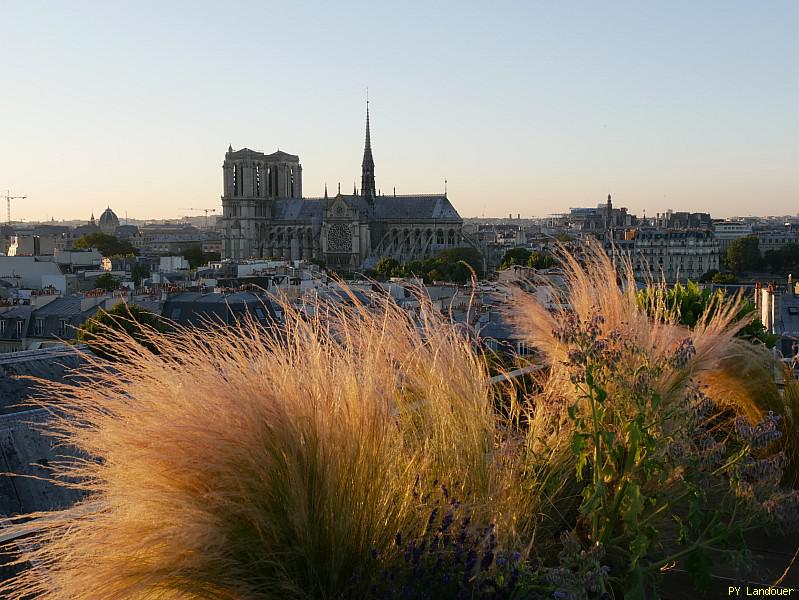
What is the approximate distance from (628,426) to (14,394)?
41.7 feet

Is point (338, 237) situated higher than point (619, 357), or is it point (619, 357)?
point (338, 237)

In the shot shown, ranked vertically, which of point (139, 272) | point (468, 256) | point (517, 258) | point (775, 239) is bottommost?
point (139, 272)

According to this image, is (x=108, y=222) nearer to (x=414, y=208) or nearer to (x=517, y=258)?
(x=414, y=208)

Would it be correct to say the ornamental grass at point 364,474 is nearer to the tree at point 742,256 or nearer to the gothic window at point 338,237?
the tree at point 742,256

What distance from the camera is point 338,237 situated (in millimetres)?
90375

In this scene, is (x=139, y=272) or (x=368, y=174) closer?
(x=139, y=272)

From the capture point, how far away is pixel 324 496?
2625 mm

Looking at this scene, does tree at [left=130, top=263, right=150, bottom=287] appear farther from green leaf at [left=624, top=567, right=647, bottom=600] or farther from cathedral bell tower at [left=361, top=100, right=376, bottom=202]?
green leaf at [left=624, top=567, right=647, bottom=600]

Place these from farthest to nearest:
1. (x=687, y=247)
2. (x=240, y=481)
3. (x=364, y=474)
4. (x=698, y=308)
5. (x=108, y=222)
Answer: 1. (x=108, y=222)
2. (x=687, y=247)
3. (x=698, y=308)
4. (x=364, y=474)
5. (x=240, y=481)

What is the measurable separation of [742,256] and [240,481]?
84483 mm

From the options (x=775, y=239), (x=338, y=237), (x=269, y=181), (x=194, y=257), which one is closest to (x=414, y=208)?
(x=338, y=237)

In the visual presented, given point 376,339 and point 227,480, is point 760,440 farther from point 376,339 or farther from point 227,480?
point 227,480

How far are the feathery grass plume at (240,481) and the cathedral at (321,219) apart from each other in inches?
3182

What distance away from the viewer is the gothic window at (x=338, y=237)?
295 feet
